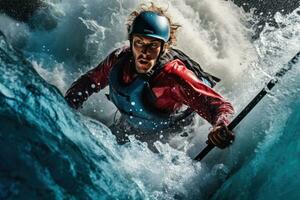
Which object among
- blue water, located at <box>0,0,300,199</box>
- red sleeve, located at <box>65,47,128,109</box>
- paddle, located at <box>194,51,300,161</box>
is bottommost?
red sleeve, located at <box>65,47,128,109</box>

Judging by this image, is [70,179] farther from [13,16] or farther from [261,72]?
[13,16]

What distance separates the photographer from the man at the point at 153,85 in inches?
162

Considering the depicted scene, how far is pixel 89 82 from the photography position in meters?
4.79

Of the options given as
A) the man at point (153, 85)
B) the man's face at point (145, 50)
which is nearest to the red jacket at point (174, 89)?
the man at point (153, 85)

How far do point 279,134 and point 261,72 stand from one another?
107cm

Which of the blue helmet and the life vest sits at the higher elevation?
the blue helmet

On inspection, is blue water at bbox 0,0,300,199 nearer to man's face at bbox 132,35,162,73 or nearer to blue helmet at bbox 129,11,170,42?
man's face at bbox 132,35,162,73

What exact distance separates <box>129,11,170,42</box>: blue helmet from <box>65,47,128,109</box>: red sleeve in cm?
49

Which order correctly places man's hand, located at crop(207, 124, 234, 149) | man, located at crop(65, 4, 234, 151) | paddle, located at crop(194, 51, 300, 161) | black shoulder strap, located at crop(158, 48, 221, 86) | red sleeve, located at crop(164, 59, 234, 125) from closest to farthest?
man's hand, located at crop(207, 124, 234, 149) < paddle, located at crop(194, 51, 300, 161) < red sleeve, located at crop(164, 59, 234, 125) < man, located at crop(65, 4, 234, 151) < black shoulder strap, located at crop(158, 48, 221, 86)

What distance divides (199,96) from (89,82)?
1132 mm

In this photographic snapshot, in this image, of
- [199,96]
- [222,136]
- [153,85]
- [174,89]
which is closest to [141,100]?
[153,85]

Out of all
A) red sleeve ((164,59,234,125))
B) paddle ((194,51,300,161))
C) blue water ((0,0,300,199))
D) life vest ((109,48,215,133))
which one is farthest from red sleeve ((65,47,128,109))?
paddle ((194,51,300,161))

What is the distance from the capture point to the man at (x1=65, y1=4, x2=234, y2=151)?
4.11 meters

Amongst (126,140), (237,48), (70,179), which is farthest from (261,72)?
(237,48)
